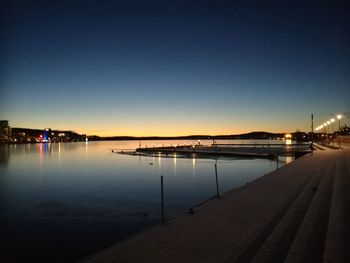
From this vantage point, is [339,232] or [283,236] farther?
[283,236]

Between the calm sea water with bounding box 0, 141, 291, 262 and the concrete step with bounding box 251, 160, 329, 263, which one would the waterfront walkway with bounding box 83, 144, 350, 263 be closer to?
the concrete step with bounding box 251, 160, 329, 263

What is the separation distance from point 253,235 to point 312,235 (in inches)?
61.5

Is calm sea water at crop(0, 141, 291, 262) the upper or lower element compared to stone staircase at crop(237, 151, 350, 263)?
lower

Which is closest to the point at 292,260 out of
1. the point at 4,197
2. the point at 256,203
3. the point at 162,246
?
the point at 162,246

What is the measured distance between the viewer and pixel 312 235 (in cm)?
756

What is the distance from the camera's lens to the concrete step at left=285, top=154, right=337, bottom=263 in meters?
6.34

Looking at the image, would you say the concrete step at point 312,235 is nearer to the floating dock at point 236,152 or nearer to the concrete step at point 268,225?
the concrete step at point 268,225

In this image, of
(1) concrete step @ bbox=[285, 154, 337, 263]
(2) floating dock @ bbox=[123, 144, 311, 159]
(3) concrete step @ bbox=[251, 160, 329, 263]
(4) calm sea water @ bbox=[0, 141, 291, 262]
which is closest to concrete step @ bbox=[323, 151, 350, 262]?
(1) concrete step @ bbox=[285, 154, 337, 263]

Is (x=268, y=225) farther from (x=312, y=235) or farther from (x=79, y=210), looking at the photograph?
(x=79, y=210)

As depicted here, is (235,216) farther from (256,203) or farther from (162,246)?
(162,246)

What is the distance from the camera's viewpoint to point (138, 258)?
7316 mm

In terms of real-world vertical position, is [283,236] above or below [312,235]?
below

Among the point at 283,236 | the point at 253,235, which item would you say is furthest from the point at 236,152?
the point at 283,236

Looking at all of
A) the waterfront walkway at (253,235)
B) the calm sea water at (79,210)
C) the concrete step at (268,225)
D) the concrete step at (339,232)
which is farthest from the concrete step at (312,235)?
the calm sea water at (79,210)
